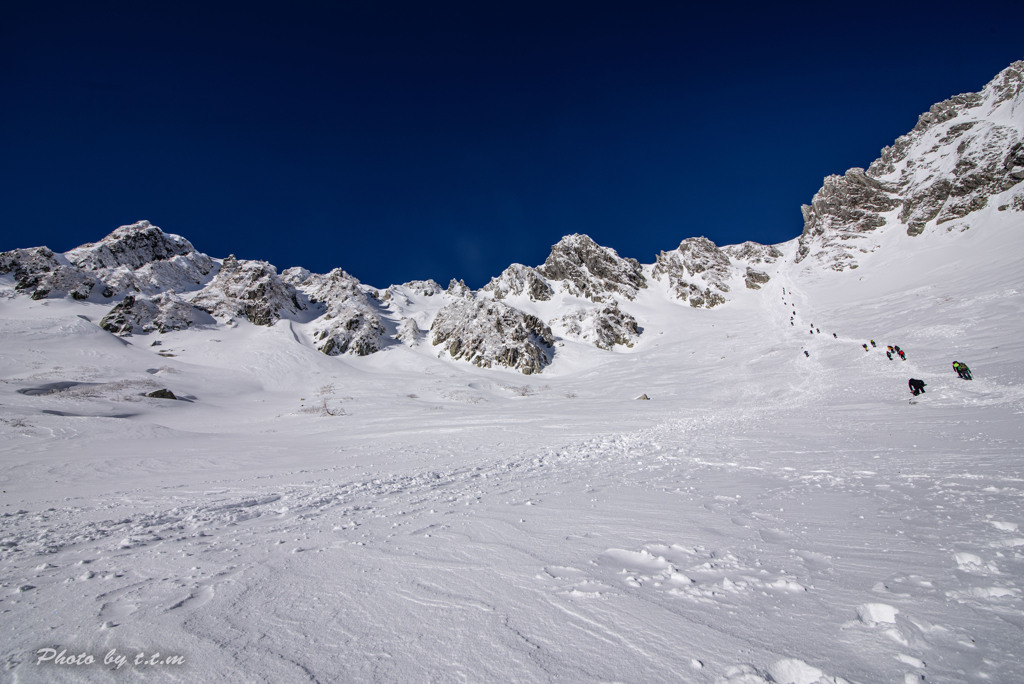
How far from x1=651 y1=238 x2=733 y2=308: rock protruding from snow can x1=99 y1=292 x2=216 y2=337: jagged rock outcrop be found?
110393 mm

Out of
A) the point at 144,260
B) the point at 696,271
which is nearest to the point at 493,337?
the point at 696,271

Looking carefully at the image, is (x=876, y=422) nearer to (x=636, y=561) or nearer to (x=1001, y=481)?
(x=1001, y=481)

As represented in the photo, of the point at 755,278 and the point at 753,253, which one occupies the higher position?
the point at 753,253

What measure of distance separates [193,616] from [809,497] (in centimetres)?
870

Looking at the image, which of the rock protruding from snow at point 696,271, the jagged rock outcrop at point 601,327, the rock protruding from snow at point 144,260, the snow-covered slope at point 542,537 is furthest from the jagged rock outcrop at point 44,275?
the rock protruding from snow at point 696,271

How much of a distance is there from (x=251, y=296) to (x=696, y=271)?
116445 millimetres

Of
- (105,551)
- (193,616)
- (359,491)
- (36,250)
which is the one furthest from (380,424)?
(36,250)

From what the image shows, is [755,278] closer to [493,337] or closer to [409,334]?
[493,337]

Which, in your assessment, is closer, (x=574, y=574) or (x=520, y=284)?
(x=574, y=574)

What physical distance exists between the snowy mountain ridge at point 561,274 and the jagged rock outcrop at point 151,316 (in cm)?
25

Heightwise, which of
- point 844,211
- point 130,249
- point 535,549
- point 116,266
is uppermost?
point 844,211

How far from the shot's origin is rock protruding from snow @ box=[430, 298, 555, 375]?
217 feet

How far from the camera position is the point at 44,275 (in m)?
73.7

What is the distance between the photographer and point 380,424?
76.9ft
